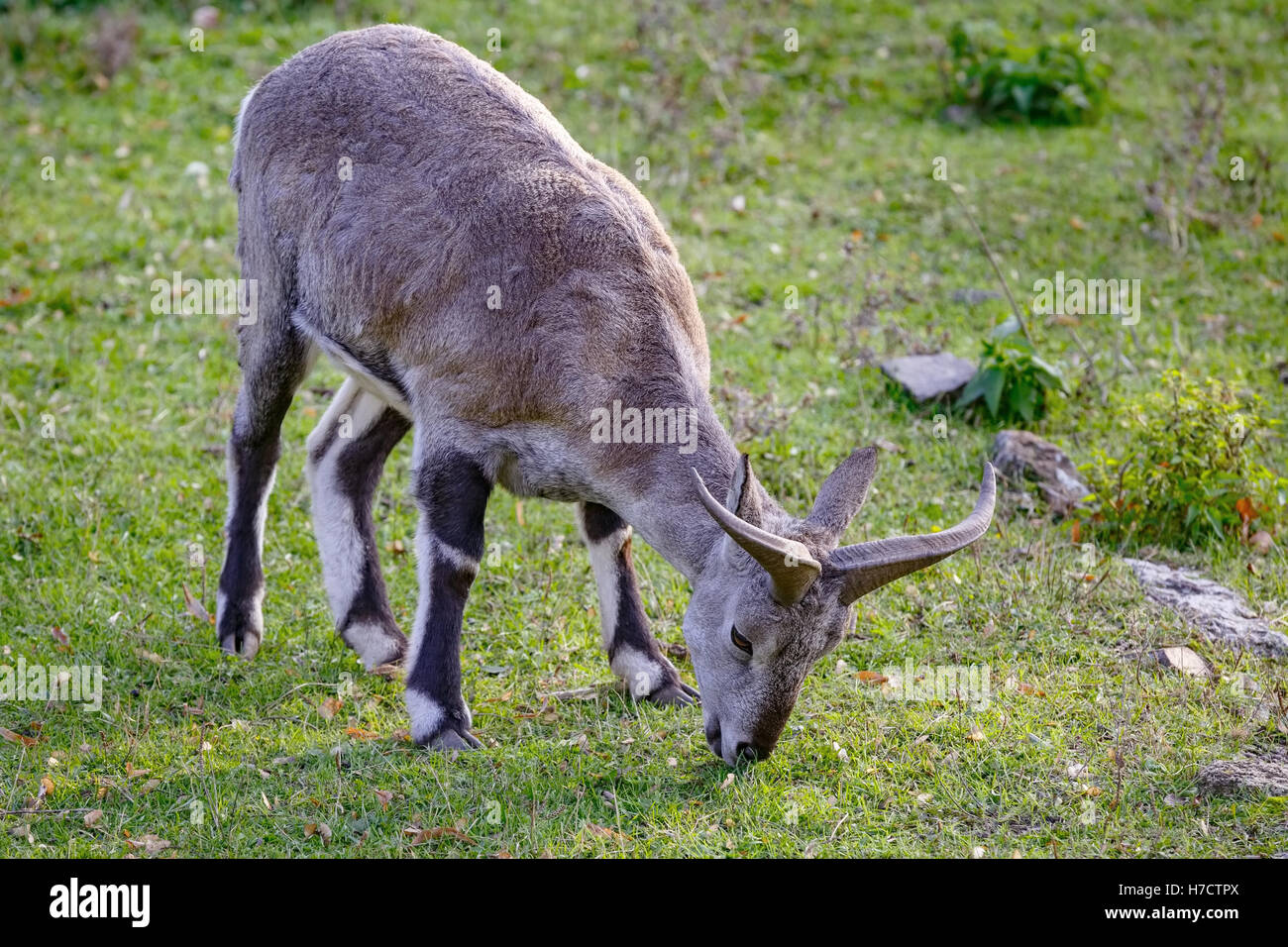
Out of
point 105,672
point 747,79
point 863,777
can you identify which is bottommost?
point 105,672

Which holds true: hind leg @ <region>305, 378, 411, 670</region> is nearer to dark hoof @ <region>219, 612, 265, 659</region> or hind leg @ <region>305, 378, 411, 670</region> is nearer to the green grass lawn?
Result: the green grass lawn

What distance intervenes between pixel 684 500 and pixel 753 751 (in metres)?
1.07

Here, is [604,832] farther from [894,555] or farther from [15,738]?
[15,738]

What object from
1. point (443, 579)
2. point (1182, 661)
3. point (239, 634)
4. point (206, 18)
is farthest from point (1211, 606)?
point (206, 18)

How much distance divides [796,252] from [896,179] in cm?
173

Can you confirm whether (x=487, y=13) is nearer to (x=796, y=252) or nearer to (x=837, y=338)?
(x=796, y=252)

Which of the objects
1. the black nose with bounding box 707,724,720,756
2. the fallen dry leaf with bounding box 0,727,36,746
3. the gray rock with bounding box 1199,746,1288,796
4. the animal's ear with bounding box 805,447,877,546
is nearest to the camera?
the animal's ear with bounding box 805,447,877,546

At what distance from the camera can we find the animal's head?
517 centimetres

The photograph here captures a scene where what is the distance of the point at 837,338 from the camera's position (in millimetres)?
9883

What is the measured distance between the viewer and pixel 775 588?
17.3 ft

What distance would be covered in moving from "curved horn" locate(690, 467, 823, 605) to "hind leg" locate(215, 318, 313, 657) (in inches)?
106

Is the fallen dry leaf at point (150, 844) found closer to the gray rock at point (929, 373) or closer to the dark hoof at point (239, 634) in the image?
the dark hoof at point (239, 634)

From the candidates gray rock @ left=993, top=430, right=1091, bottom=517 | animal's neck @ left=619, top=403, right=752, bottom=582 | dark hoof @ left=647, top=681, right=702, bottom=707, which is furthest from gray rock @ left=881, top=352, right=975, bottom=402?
animal's neck @ left=619, top=403, right=752, bottom=582

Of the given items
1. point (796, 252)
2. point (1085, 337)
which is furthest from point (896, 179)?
point (1085, 337)
